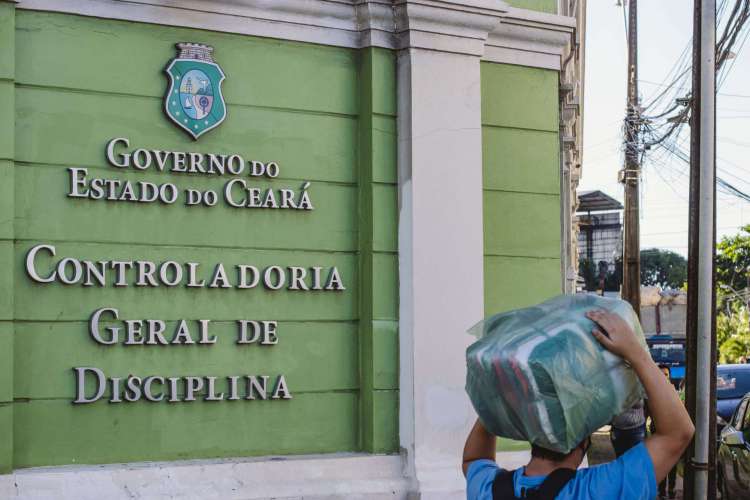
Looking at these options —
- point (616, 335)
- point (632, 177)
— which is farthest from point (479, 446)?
point (632, 177)

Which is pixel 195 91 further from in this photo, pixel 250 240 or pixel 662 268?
pixel 662 268

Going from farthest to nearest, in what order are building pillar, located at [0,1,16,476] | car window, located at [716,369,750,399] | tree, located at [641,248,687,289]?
tree, located at [641,248,687,289] < car window, located at [716,369,750,399] < building pillar, located at [0,1,16,476]

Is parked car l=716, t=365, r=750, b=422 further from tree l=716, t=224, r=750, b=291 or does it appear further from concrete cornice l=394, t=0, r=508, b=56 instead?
tree l=716, t=224, r=750, b=291

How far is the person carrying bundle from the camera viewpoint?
3068 mm

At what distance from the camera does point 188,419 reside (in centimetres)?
656

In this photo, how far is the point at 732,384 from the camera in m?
15.3

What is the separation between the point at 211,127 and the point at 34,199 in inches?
44.1

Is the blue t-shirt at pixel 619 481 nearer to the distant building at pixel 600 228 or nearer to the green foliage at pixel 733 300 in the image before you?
the green foliage at pixel 733 300

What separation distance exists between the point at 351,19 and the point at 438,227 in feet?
4.68

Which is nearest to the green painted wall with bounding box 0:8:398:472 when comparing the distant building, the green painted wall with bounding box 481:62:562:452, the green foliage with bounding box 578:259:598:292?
the green painted wall with bounding box 481:62:562:452

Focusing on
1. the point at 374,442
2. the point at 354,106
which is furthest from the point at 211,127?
the point at 374,442

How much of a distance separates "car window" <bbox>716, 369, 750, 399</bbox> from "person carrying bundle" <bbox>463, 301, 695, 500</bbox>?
41.2 ft

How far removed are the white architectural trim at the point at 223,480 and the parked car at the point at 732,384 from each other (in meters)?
9.08

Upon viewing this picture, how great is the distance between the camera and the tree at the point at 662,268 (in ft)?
281
